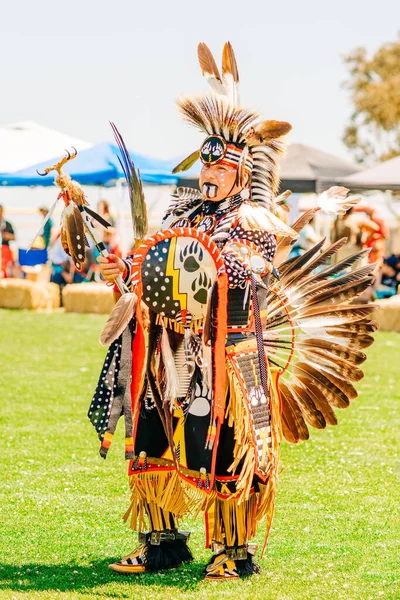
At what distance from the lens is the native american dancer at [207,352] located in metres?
3.72

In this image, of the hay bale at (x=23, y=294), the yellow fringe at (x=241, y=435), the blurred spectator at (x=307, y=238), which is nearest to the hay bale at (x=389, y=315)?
the blurred spectator at (x=307, y=238)

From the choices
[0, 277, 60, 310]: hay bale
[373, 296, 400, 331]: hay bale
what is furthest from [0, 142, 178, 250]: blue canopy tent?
[373, 296, 400, 331]: hay bale

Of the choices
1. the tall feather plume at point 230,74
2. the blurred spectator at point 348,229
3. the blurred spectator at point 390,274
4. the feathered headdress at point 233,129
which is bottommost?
the blurred spectator at point 390,274

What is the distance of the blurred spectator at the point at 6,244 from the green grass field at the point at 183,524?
8.32 meters

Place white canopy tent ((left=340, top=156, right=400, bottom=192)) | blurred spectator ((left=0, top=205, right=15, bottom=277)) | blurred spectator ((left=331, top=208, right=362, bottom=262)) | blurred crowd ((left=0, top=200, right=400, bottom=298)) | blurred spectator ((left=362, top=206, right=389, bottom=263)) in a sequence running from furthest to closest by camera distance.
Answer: blurred spectator ((left=0, top=205, right=15, bottom=277)), white canopy tent ((left=340, top=156, right=400, bottom=192)), blurred spectator ((left=362, top=206, right=389, bottom=263)), blurred crowd ((left=0, top=200, right=400, bottom=298)), blurred spectator ((left=331, top=208, right=362, bottom=262))

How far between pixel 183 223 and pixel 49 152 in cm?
1337

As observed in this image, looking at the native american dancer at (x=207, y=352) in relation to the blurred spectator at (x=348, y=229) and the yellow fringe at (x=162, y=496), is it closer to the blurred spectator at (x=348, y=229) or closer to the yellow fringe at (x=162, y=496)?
the yellow fringe at (x=162, y=496)

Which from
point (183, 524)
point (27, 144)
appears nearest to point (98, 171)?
point (27, 144)

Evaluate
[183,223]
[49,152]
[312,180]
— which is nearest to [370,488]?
[183,223]

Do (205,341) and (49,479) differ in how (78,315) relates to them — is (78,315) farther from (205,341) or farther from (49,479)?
(205,341)

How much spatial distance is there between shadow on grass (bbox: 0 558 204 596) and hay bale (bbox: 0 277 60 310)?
36.4 ft

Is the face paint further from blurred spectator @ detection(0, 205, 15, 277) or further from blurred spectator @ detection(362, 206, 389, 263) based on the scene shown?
blurred spectator @ detection(0, 205, 15, 277)

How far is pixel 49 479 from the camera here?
550 cm

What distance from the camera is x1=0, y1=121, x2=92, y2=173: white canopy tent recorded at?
1652cm
